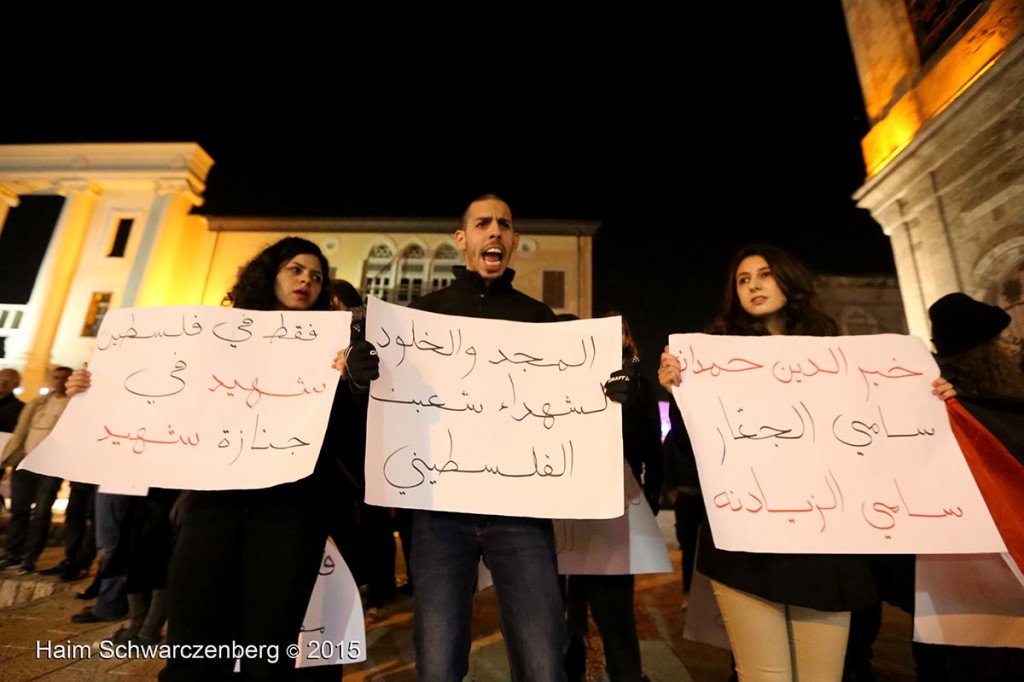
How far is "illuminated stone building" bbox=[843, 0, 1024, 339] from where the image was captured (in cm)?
556

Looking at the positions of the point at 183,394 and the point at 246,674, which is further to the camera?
the point at 183,394

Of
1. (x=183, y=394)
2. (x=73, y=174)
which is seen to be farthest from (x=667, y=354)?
(x=73, y=174)

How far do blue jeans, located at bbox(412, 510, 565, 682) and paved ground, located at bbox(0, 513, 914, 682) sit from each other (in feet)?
5.29

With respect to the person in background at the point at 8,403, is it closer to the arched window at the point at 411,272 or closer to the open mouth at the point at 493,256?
the open mouth at the point at 493,256

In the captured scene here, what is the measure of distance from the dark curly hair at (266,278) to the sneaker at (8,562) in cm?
559

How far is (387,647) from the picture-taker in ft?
10.6

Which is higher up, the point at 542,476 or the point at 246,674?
the point at 542,476

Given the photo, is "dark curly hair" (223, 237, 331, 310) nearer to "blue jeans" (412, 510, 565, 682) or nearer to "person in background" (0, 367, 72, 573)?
"blue jeans" (412, 510, 565, 682)

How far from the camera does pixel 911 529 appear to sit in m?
1.60

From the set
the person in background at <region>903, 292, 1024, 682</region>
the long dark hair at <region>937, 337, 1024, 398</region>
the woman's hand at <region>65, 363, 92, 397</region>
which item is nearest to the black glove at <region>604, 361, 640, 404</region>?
the person in background at <region>903, 292, 1024, 682</region>

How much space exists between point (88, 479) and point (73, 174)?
2279 cm

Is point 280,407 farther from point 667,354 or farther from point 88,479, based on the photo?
point 667,354

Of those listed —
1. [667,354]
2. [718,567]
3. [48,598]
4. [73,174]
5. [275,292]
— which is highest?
[73,174]

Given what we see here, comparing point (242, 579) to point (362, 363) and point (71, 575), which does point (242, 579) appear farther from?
point (71, 575)
